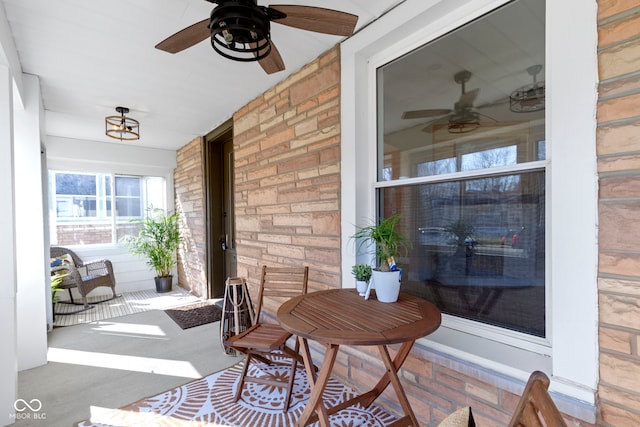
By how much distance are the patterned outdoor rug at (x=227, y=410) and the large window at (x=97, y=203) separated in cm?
405

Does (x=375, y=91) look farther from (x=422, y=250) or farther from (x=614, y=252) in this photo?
(x=614, y=252)

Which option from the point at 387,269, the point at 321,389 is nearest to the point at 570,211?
the point at 387,269

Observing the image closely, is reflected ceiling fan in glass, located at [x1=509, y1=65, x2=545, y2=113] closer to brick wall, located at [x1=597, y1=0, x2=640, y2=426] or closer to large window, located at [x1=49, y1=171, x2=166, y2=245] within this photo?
brick wall, located at [x1=597, y1=0, x2=640, y2=426]

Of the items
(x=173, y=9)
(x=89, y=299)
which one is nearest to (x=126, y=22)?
(x=173, y=9)

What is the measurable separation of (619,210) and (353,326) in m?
1.08

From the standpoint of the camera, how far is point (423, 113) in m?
1.80

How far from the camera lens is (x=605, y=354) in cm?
110

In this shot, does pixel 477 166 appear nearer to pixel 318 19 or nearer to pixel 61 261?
pixel 318 19

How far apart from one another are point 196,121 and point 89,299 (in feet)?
11.1

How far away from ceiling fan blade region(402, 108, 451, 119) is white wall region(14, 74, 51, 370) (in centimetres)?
313

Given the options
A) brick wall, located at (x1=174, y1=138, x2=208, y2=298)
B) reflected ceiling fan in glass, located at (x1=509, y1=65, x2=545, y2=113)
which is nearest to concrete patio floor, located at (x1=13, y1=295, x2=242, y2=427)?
brick wall, located at (x1=174, y1=138, x2=208, y2=298)

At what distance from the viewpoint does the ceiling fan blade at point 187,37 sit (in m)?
1.47

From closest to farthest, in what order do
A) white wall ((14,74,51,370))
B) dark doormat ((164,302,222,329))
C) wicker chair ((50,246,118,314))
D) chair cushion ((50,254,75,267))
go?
white wall ((14,74,51,370)) → dark doormat ((164,302,222,329)) → wicker chair ((50,246,118,314)) → chair cushion ((50,254,75,267))

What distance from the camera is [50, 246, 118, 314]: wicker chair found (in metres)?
4.00
